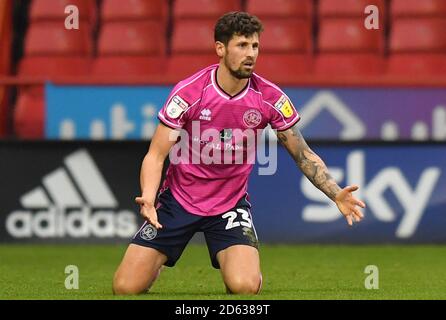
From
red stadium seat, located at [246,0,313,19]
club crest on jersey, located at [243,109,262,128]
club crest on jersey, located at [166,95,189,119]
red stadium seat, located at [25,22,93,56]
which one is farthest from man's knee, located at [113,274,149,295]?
red stadium seat, located at [246,0,313,19]

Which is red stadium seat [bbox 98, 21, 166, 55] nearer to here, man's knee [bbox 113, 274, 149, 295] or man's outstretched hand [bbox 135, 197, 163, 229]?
man's knee [bbox 113, 274, 149, 295]

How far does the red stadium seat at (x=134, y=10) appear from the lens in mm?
14469

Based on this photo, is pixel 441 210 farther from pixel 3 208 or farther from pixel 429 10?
pixel 3 208

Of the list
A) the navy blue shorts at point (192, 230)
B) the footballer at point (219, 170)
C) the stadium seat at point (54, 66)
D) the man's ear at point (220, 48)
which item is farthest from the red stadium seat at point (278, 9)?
the man's ear at point (220, 48)

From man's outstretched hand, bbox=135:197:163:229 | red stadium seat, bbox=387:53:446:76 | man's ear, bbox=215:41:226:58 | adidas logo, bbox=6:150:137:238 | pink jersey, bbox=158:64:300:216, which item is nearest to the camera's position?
man's outstretched hand, bbox=135:197:163:229

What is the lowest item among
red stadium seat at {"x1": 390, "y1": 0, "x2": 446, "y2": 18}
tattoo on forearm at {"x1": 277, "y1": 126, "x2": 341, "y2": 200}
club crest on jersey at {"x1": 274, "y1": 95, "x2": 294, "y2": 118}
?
tattoo on forearm at {"x1": 277, "y1": 126, "x2": 341, "y2": 200}

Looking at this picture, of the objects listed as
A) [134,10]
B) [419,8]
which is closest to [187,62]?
[134,10]

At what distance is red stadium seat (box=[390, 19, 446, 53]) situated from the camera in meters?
14.0

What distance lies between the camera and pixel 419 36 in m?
14.1

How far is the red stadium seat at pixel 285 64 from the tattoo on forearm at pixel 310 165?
17.2 feet

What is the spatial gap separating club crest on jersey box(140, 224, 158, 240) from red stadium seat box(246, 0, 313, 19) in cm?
621

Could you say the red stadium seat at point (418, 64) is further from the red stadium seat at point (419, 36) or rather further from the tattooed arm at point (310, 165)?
the tattooed arm at point (310, 165)

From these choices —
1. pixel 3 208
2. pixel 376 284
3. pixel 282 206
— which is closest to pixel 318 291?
pixel 376 284

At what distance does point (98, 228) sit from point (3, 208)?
935 millimetres
